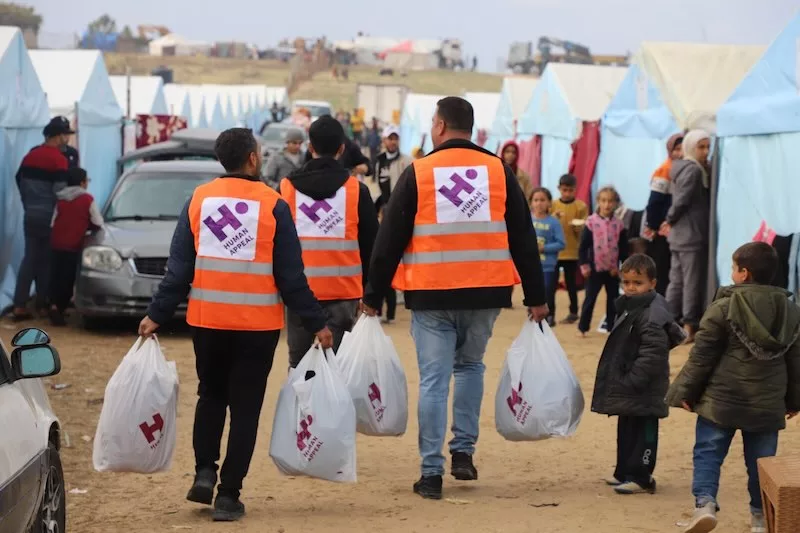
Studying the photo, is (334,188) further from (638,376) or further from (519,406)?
(638,376)

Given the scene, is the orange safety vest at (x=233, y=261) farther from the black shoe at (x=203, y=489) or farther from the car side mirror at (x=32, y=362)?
the car side mirror at (x=32, y=362)

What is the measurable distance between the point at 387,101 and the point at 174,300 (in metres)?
71.1

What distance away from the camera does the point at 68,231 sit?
44.8ft

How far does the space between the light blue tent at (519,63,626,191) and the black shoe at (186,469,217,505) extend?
15.6 meters

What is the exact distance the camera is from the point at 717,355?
238 inches

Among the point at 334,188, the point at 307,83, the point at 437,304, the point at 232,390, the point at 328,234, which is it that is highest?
the point at 334,188

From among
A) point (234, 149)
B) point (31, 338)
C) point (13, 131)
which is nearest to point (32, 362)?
point (31, 338)

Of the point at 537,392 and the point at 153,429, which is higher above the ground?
the point at 537,392

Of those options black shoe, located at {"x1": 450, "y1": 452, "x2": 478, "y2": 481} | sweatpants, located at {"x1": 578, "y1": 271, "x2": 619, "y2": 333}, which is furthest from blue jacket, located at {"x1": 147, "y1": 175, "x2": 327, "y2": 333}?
sweatpants, located at {"x1": 578, "y1": 271, "x2": 619, "y2": 333}

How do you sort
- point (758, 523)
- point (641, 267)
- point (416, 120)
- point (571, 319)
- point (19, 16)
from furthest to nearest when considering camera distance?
point (19, 16)
point (416, 120)
point (571, 319)
point (641, 267)
point (758, 523)

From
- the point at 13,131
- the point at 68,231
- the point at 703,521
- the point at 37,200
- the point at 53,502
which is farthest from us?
the point at 13,131

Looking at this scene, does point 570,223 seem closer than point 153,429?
No

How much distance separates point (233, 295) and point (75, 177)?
8.26 metres

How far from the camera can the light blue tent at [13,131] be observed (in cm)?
1456
